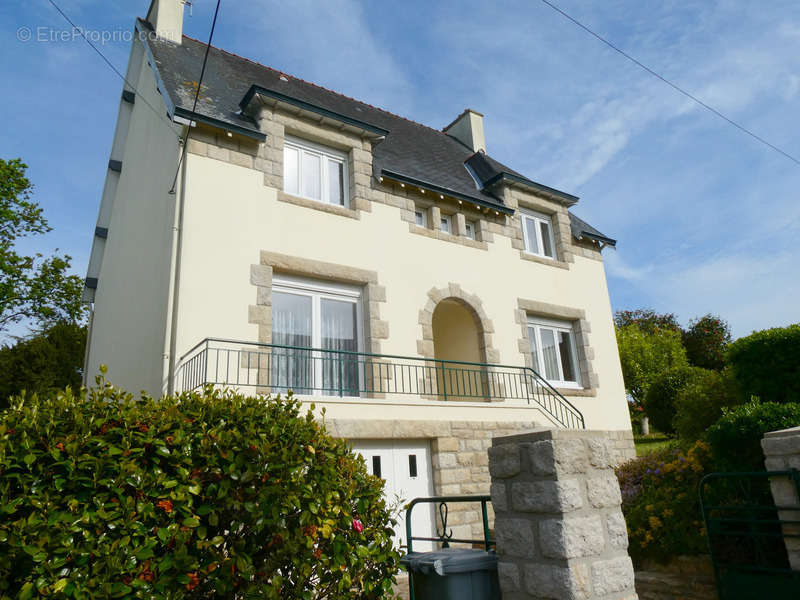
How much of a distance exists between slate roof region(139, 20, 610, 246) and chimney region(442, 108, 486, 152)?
25 cm

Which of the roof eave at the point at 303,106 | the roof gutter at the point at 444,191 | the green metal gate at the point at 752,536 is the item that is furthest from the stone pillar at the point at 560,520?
the roof eave at the point at 303,106

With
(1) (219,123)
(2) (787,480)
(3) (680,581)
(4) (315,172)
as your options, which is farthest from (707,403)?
(1) (219,123)

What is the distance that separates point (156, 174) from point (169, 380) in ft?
14.3

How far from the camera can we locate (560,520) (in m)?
3.31

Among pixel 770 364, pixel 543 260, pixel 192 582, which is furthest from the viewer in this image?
pixel 543 260

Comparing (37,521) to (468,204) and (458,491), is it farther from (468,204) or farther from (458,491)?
(468,204)

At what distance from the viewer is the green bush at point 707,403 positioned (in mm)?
9656

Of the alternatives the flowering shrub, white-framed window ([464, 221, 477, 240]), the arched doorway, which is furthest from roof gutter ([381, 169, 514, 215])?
the flowering shrub

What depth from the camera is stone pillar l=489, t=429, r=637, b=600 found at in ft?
10.8

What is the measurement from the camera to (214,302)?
7898mm

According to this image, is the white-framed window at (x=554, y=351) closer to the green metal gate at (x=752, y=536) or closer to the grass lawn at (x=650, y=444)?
the grass lawn at (x=650, y=444)

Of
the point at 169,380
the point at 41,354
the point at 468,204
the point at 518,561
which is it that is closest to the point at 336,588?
the point at 518,561

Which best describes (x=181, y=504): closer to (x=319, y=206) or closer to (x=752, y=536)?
(x=752, y=536)

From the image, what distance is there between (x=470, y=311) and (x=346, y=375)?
3.21m
